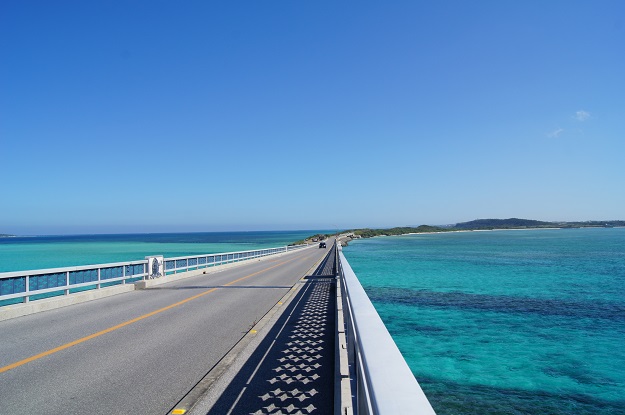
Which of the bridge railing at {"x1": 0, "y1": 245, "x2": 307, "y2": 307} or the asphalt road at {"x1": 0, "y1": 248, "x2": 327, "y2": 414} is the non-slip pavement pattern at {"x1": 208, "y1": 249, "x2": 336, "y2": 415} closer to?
the asphalt road at {"x1": 0, "y1": 248, "x2": 327, "y2": 414}

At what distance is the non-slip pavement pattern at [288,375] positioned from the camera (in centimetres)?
498

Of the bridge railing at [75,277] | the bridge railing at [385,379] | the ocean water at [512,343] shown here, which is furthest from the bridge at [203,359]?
the ocean water at [512,343]

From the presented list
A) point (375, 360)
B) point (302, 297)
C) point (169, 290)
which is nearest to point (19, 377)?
point (375, 360)

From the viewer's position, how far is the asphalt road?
525 cm

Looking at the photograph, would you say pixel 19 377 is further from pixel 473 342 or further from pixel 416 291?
pixel 416 291

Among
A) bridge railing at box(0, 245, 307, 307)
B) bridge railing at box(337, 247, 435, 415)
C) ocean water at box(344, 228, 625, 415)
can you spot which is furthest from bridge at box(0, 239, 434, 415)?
ocean water at box(344, 228, 625, 415)

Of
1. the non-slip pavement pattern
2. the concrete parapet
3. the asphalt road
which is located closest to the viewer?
the non-slip pavement pattern

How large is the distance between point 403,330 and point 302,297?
516cm

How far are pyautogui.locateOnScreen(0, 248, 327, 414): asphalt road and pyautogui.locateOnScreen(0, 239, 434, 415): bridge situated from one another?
2 centimetres

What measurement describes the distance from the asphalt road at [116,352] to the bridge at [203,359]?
22 millimetres

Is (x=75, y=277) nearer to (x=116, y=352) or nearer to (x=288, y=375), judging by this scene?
(x=116, y=352)

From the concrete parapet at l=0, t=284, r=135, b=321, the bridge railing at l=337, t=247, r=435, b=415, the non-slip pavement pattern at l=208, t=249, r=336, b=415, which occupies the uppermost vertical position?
the bridge railing at l=337, t=247, r=435, b=415

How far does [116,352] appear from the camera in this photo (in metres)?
7.38

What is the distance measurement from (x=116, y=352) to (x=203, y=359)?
171 cm
